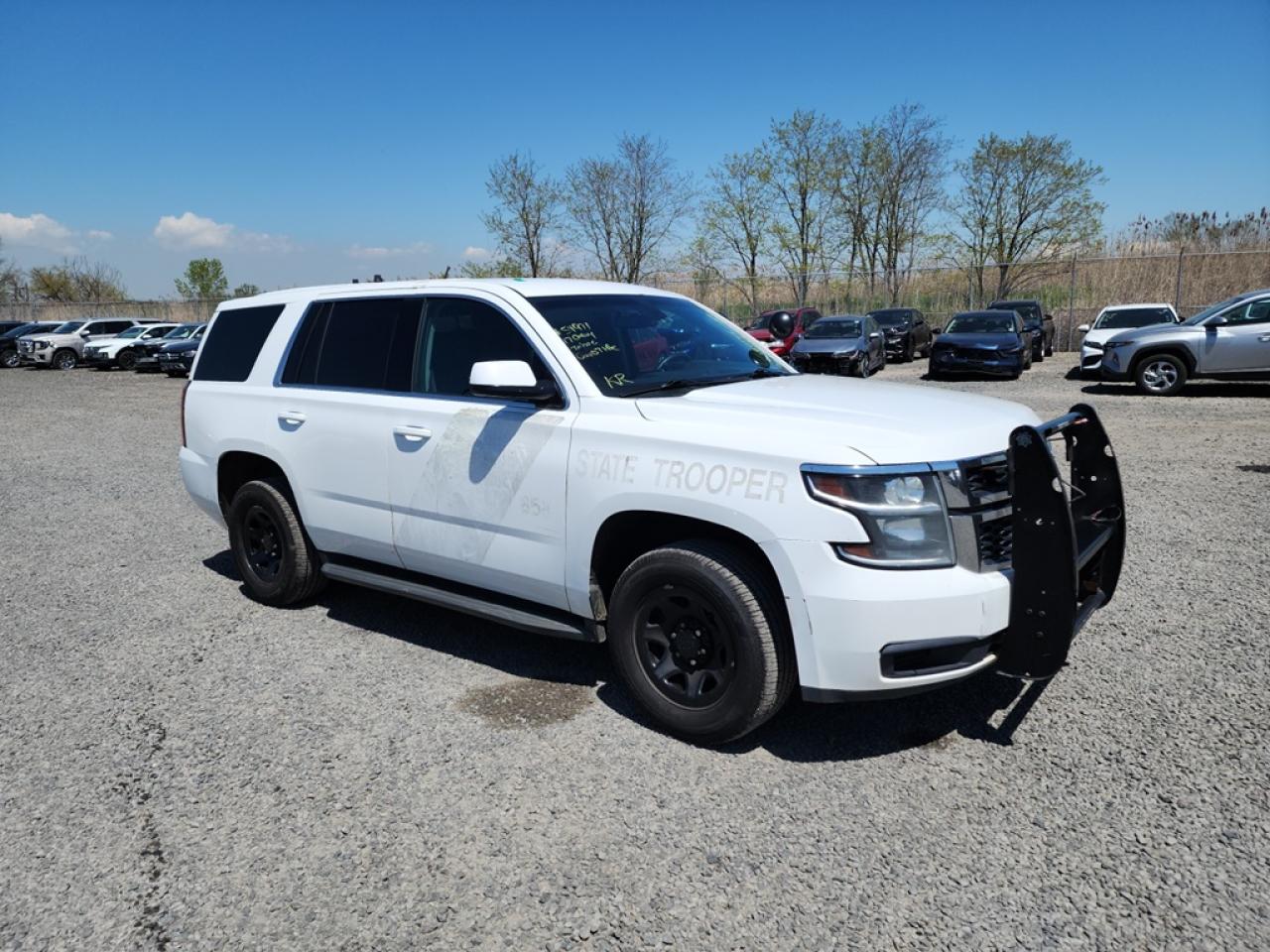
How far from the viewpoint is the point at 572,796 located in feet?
10.5

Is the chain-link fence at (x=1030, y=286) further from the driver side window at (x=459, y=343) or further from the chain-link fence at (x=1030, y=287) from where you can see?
the driver side window at (x=459, y=343)

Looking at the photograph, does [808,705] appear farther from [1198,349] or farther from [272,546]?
[1198,349]

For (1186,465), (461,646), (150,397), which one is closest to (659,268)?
(150,397)

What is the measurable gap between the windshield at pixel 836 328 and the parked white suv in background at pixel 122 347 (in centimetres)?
2247

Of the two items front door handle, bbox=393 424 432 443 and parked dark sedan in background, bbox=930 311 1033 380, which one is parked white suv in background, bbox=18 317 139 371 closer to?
parked dark sedan in background, bbox=930 311 1033 380

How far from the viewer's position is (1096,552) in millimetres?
3660

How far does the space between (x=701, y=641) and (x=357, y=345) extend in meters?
2.60

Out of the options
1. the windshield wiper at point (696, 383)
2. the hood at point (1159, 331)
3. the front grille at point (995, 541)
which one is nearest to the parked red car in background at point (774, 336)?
the hood at point (1159, 331)

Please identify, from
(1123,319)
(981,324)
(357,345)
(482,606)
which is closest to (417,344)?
(357,345)

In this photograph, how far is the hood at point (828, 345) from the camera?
19.0m

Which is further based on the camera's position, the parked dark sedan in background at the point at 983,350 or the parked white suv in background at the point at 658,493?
the parked dark sedan in background at the point at 983,350

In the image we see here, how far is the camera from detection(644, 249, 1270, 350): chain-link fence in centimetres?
2767

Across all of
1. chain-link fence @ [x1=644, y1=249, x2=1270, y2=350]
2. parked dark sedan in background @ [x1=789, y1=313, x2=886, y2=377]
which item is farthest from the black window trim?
chain-link fence @ [x1=644, y1=249, x2=1270, y2=350]

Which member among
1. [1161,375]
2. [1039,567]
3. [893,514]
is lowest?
[1161,375]
